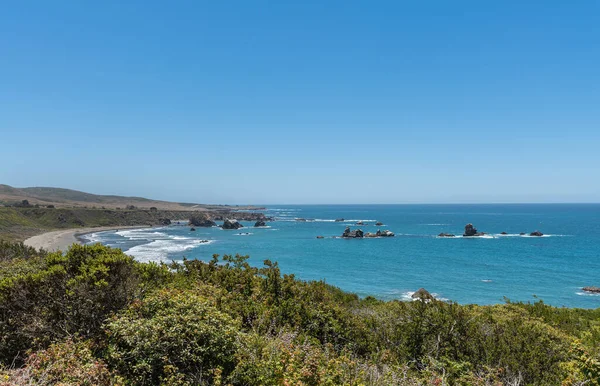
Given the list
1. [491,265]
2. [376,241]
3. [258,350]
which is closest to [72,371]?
[258,350]

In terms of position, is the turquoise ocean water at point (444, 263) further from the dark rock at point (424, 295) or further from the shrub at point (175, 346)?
the shrub at point (175, 346)

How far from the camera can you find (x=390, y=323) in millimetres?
10922

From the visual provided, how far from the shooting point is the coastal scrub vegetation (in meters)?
6.38

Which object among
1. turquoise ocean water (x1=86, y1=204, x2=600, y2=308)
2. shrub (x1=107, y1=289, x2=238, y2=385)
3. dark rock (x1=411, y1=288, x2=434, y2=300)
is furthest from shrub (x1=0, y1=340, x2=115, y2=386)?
turquoise ocean water (x1=86, y1=204, x2=600, y2=308)

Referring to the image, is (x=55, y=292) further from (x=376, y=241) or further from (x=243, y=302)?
(x=376, y=241)

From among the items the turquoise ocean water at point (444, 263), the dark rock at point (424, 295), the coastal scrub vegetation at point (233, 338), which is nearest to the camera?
the coastal scrub vegetation at point (233, 338)

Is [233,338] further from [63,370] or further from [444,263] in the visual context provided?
[444,263]

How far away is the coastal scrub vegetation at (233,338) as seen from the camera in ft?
20.9

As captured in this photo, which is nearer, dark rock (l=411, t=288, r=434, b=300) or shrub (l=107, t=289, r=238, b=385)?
shrub (l=107, t=289, r=238, b=385)

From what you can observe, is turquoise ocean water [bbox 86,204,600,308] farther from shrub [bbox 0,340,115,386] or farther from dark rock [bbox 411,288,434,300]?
shrub [bbox 0,340,115,386]

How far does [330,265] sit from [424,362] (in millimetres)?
43506

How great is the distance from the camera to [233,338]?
6988 millimetres

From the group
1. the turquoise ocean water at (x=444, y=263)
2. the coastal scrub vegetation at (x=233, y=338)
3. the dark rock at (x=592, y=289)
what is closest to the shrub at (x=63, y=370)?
the coastal scrub vegetation at (x=233, y=338)

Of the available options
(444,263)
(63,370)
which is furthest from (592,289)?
(63,370)
